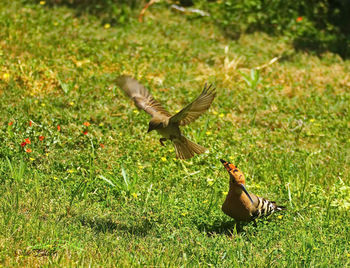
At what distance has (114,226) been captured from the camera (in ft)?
17.1

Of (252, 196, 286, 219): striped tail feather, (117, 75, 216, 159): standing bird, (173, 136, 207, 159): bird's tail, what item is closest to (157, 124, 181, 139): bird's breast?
(117, 75, 216, 159): standing bird

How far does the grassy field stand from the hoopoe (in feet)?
0.41

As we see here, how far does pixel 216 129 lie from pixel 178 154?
2.09 meters

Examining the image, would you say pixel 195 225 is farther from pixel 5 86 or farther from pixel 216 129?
pixel 5 86

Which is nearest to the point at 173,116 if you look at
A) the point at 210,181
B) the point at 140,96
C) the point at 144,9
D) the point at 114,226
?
the point at 140,96

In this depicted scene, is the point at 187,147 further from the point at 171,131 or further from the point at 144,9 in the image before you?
the point at 144,9

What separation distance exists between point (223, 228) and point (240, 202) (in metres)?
0.48

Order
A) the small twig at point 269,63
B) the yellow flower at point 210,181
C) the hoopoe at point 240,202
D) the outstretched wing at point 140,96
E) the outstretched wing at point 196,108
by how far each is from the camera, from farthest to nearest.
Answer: the small twig at point 269,63, the yellow flower at point 210,181, the outstretched wing at point 140,96, the hoopoe at point 240,202, the outstretched wing at point 196,108

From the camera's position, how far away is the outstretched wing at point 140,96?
5645mm

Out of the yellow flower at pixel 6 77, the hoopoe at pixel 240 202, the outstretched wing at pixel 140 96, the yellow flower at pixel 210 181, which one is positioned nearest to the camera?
the hoopoe at pixel 240 202

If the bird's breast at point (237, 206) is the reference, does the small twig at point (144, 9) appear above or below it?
above

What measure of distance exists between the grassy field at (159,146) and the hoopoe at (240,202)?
0.13 meters

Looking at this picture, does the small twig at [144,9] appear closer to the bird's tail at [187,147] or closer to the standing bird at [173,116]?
the standing bird at [173,116]

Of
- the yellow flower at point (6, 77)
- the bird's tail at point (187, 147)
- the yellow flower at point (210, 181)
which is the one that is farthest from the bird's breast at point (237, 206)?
the yellow flower at point (6, 77)
